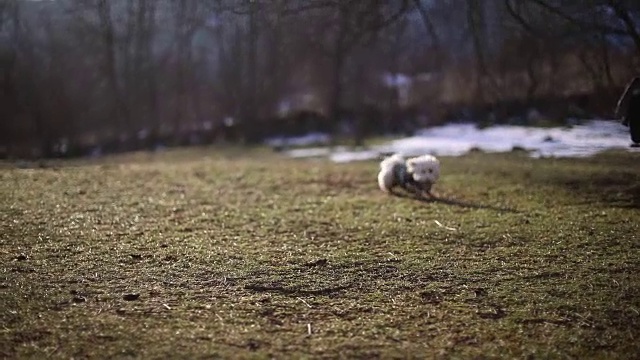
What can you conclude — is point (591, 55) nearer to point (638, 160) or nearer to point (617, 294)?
point (638, 160)

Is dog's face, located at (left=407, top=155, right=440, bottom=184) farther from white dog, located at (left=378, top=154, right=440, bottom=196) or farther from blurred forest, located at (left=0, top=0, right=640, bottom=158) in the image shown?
blurred forest, located at (left=0, top=0, right=640, bottom=158)

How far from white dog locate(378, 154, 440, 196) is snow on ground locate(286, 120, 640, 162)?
197 inches

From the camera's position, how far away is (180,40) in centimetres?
2731

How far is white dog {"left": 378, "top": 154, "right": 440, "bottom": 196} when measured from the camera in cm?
930

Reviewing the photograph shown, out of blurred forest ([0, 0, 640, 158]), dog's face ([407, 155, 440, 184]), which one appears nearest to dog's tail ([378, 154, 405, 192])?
dog's face ([407, 155, 440, 184])

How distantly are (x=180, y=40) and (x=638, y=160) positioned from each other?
67.9ft

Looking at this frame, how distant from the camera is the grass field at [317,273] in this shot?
3953mm

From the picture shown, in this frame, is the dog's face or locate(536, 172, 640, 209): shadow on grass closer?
locate(536, 172, 640, 209): shadow on grass

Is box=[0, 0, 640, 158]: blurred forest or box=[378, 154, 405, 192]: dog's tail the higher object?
box=[0, 0, 640, 158]: blurred forest

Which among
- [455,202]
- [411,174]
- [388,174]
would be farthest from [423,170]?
[455,202]

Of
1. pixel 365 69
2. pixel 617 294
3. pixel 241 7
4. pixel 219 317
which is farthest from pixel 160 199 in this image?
pixel 365 69

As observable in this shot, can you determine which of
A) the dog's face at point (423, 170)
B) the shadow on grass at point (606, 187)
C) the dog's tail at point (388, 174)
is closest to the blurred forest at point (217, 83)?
the shadow on grass at point (606, 187)

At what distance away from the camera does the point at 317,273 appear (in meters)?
5.35

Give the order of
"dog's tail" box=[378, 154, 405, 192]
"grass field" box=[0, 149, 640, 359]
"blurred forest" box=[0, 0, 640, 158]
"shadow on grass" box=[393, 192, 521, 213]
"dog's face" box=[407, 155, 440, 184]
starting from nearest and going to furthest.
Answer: "grass field" box=[0, 149, 640, 359], "shadow on grass" box=[393, 192, 521, 213], "dog's face" box=[407, 155, 440, 184], "dog's tail" box=[378, 154, 405, 192], "blurred forest" box=[0, 0, 640, 158]
